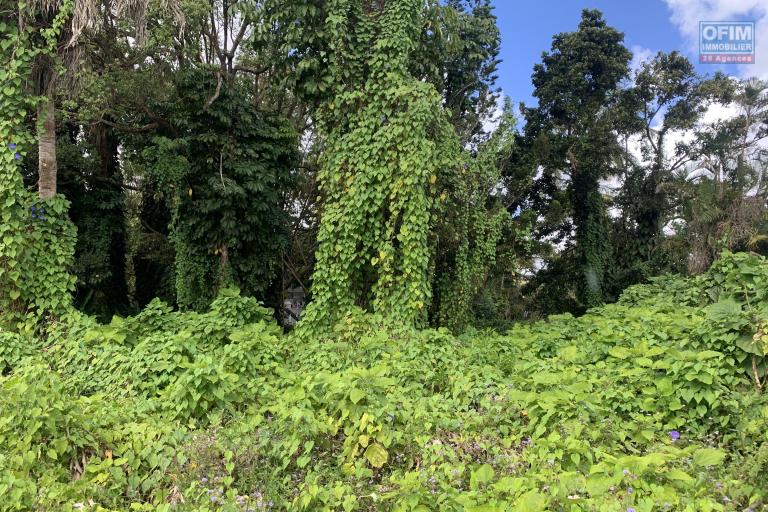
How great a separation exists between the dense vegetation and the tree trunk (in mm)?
38

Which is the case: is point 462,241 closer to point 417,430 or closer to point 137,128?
point 417,430

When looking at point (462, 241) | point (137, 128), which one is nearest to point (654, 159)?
point (462, 241)

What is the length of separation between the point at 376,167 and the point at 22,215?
4053 millimetres

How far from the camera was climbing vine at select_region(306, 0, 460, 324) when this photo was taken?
6266 millimetres

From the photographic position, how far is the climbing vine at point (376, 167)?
6.27 metres

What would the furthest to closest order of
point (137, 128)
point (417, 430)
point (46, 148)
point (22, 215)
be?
point (137, 128)
point (46, 148)
point (22, 215)
point (417, 430)

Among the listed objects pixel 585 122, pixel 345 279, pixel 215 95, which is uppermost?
pixel 585 122

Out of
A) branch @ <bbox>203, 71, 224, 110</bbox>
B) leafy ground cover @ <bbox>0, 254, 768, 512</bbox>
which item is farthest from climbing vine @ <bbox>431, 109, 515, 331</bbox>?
branch @ <bbox>203, 71, 224, 110</bbox>

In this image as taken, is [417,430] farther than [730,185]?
No

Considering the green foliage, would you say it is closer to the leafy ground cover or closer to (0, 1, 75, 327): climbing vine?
(0, 1, 75, 327): climbing vine

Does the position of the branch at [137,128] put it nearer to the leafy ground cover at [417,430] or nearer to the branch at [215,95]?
the branch at [215,95]

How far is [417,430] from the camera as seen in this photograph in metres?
3.27

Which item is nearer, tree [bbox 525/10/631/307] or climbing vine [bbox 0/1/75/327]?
climbing vine [bbox 0/1/75/327]

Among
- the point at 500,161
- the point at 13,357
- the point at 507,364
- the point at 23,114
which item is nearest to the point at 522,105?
the point at 500,161
